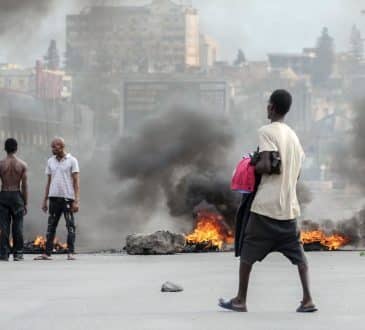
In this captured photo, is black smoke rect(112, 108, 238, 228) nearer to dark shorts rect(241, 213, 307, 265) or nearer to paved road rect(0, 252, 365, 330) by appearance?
paved road rect(0, 252, 365, 330)

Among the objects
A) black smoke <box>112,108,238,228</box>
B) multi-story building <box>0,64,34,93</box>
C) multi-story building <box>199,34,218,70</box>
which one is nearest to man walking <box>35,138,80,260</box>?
black smoke <box>112,108,238,228</box>

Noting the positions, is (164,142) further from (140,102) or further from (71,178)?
(140,102)

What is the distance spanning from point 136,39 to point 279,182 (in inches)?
2201

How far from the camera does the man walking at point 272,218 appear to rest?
9.50 meters

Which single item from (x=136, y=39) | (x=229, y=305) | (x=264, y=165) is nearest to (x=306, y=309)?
(x=229, y=305)

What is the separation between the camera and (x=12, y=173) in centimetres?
1591

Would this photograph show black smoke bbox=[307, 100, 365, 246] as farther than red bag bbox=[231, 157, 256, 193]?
Yes

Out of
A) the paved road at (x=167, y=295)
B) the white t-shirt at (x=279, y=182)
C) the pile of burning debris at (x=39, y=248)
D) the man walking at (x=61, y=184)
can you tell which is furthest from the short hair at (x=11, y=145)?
the white t-shirt at (x=279, y=182)

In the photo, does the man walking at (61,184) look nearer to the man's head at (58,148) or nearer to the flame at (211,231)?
the man's head at (58,148)

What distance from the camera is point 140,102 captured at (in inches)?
2313

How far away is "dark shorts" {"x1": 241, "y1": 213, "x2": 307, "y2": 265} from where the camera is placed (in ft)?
31.2

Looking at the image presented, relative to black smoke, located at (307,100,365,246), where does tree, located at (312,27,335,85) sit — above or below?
above

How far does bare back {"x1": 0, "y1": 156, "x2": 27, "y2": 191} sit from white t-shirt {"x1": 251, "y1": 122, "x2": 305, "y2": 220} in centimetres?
676

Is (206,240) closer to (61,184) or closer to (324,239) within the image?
(324,239)
